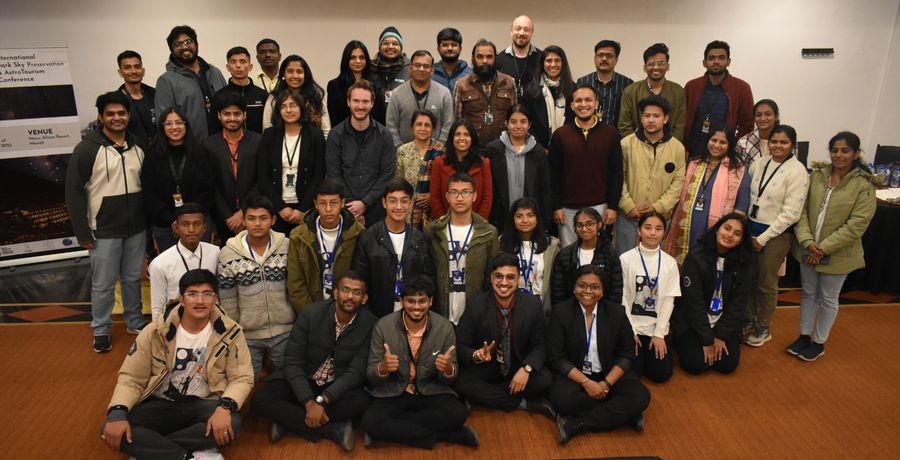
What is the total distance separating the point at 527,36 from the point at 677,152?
1.49 meters

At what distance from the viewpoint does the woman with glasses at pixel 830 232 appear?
3904 millimetres

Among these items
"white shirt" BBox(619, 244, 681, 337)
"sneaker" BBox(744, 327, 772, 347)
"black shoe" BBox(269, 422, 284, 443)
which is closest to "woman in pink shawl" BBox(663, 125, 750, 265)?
"white shirt" BBox(619, 244, 681, 337)

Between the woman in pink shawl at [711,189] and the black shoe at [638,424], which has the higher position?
the woman in pink shawl at [711,189]

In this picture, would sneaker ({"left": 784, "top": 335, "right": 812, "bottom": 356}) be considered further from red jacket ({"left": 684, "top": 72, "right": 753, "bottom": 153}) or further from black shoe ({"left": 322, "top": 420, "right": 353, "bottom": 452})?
black shoe ({"left": 322, "top": 420, "right": 353, "bottom": 452})

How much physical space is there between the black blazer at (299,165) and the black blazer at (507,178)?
3.76ft

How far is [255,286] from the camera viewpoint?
353 centimetres

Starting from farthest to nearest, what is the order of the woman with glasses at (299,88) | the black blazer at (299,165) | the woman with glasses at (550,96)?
the woman with glasses at (550,96) → the woman with glasses at (299,88) → the black blazer at (299,165)

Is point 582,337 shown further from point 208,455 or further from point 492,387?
point 208,455

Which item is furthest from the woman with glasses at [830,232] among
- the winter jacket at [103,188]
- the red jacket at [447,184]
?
the winter jacket at [103,188]

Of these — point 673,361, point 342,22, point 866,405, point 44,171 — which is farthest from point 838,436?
point 44,171

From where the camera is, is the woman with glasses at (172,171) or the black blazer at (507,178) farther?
the black blazer at (507,178)

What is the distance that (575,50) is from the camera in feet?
22.0

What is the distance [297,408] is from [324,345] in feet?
1.16

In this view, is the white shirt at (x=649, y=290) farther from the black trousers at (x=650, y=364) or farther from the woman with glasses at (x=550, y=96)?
the woman with glasses at (x=550, y=96)
